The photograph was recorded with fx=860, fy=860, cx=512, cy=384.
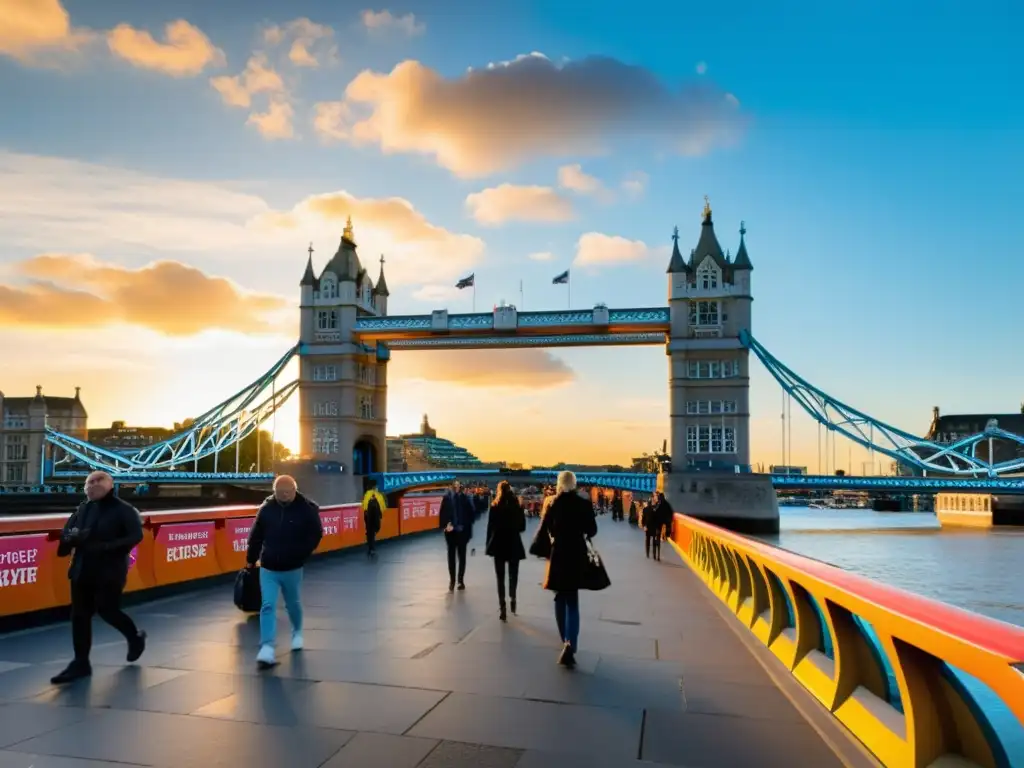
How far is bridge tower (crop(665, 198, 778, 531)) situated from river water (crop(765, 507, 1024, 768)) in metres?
4.11

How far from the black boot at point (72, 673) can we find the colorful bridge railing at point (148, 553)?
2.52m

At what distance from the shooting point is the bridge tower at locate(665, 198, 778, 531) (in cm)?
5109

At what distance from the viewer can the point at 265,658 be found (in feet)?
21.8

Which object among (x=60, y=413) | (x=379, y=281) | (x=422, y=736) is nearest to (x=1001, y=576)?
(x=422, y=736)

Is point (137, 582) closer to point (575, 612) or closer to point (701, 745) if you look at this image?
point (575, 612)

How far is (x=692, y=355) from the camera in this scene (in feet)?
181

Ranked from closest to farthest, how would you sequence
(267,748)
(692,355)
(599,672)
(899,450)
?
(267,748) < (599,672) < (692,355) < (899,450)

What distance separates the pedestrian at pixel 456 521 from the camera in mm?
11539

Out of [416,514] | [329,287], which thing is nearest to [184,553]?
[416,514]

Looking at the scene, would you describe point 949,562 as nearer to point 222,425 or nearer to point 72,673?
point 72,673

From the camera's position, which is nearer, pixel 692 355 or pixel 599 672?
pixel 599 672

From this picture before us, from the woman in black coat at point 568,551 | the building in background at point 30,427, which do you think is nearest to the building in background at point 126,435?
the building in background at point 30,427

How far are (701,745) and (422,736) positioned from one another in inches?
62.5

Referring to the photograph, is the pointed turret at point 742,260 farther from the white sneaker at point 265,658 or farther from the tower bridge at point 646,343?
the white sneaker at point 265,658
